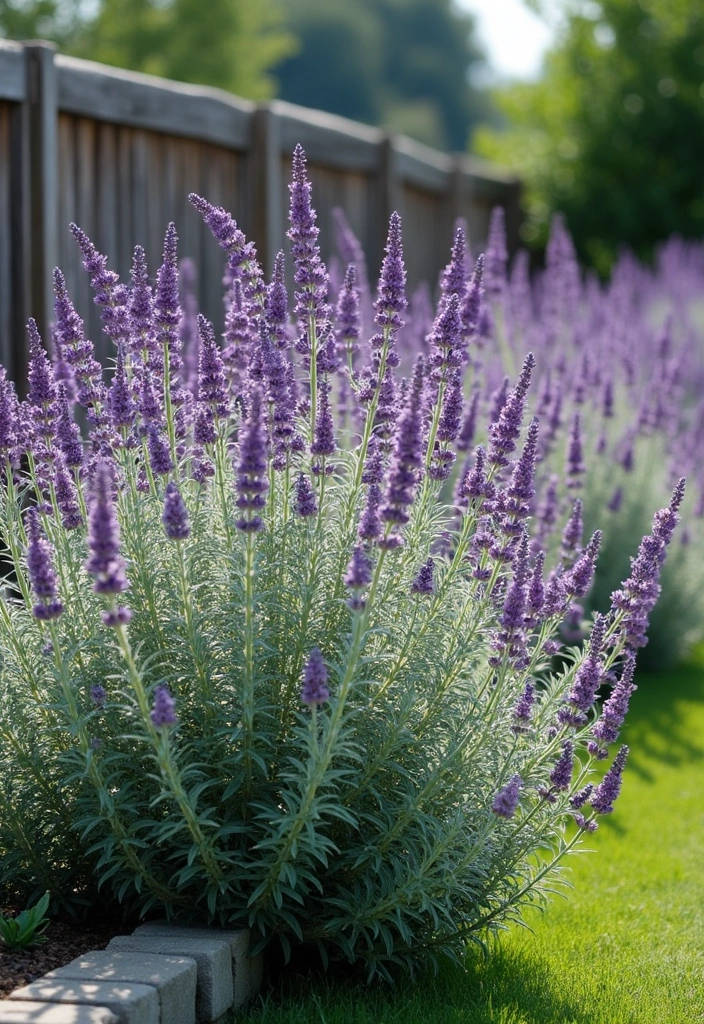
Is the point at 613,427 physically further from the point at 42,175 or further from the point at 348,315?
the point at 348,315

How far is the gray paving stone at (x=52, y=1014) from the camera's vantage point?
2.65 m

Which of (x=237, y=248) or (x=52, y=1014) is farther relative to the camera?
(x=237, y=248)

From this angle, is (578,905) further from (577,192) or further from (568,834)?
(577,192)

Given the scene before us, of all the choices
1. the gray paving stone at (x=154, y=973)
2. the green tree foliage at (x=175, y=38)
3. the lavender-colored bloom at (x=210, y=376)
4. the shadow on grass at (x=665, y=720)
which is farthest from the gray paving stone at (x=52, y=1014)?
the green tree foliage at (x=175, y=38)

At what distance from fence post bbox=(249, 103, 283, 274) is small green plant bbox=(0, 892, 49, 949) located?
5.75 m

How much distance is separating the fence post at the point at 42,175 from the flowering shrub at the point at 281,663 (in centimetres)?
268

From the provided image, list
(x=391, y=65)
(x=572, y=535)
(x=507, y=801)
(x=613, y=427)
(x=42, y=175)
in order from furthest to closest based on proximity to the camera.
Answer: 1. (x=391, y=65)
2. (x=613, y=427)
3. (x=42, y=175)
4. (x=572, y=535)
5. (x=507, y=801)

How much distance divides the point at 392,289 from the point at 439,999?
1922mm

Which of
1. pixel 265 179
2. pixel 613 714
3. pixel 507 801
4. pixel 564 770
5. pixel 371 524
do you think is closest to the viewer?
pixel 371 524

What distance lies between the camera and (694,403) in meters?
10.2

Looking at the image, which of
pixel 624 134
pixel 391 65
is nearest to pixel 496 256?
pixel 624 134

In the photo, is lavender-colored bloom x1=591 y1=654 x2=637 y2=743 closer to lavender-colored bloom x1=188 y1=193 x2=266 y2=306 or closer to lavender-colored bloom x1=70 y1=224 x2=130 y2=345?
lavender-colored bloom x1=188 y1=193 x2=266 y2=306

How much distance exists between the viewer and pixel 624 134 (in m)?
17.3

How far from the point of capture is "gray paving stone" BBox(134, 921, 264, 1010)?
3.27 metres
